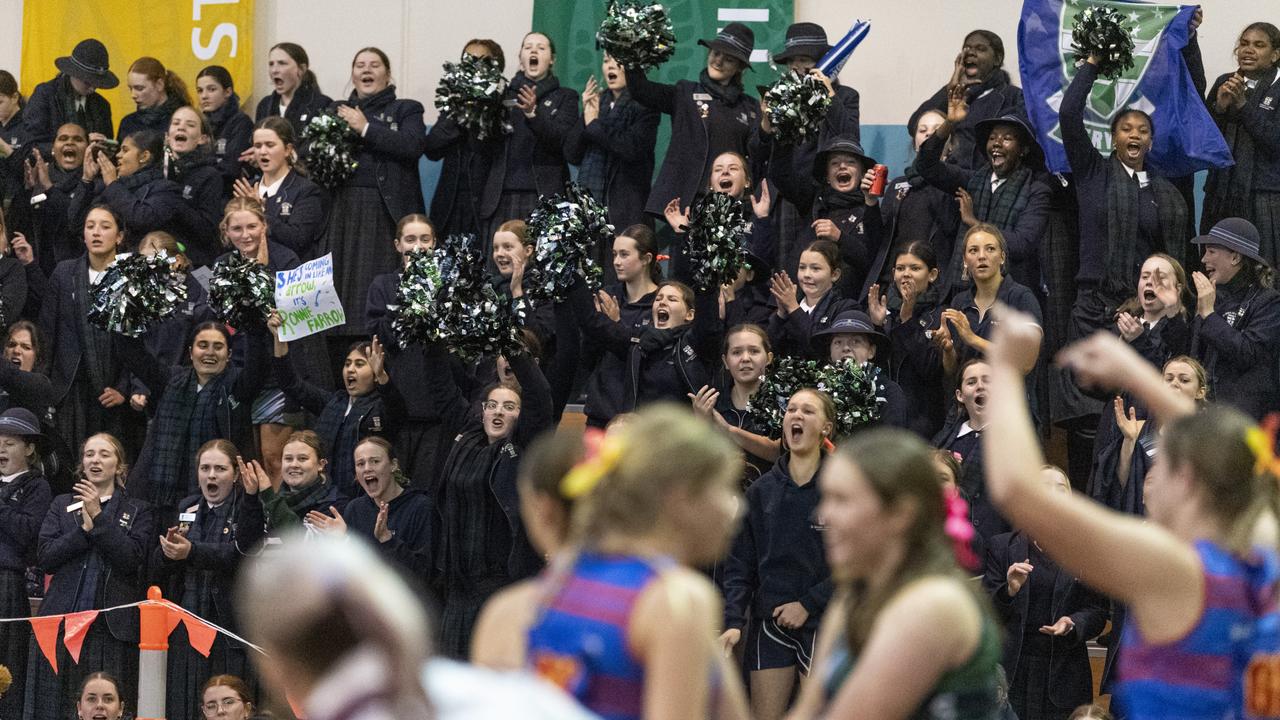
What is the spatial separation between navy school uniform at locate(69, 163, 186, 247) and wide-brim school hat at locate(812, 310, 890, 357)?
385 centimetres

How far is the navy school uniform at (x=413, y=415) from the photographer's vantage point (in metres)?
8.63

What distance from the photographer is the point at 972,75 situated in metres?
9.65

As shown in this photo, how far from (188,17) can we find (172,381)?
429 cm

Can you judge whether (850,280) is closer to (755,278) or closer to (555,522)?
(755,278)

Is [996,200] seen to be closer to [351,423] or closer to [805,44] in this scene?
[805,44]

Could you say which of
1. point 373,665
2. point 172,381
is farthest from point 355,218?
point 373,665

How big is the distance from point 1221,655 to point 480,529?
211 inches

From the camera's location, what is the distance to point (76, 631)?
→ 314 inches

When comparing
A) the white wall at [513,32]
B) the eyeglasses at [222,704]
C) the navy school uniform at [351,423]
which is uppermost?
the white wall at [513,32]

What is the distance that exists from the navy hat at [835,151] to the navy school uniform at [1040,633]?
2615 millimetres

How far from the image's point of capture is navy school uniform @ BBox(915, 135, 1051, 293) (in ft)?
28.1

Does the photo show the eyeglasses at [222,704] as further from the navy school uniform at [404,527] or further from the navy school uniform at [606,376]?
the navy school uniform at [606,376]

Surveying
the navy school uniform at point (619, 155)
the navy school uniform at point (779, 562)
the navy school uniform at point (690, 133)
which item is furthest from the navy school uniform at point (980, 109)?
the navy school uniform at point (779, 562)

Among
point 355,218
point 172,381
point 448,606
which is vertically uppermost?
point 355,218
